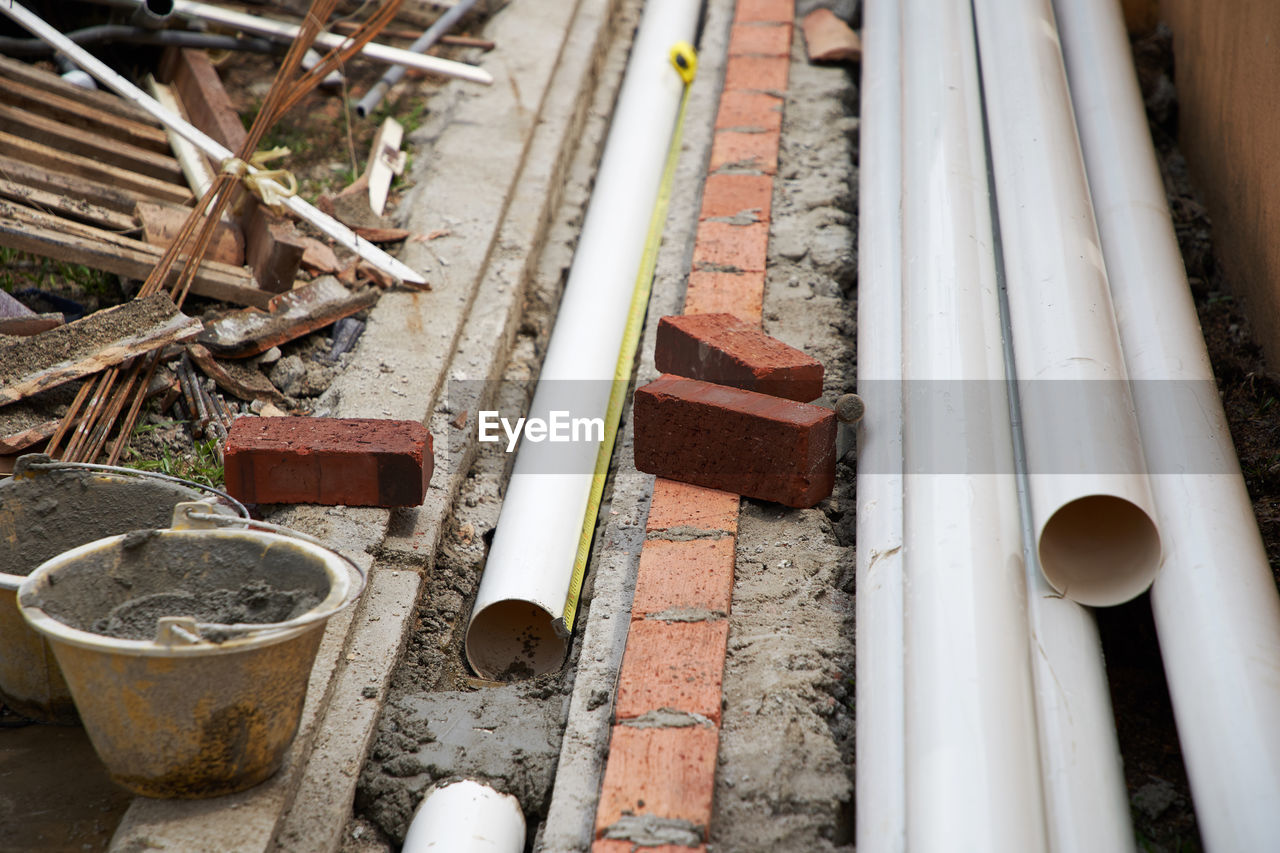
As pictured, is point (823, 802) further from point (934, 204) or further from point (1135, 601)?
point (934, 204)

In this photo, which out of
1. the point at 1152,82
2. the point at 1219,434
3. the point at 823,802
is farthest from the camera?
the point at 1152,82

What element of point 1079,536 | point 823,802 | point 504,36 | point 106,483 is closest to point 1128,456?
point 1079,536

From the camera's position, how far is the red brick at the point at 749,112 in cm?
425

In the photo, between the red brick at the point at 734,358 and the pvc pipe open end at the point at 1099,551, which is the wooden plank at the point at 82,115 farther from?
the pvc pipe open end at the point at 1099,551

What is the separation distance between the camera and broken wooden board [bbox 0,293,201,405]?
9.20 feet

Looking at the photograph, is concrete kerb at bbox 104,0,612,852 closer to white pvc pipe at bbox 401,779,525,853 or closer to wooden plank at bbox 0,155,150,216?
white pvc pipe at bbox 401,779,525,853

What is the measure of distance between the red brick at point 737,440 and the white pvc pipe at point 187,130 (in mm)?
1308

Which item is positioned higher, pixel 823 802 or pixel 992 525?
pixel 992 525

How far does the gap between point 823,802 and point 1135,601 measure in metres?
0.90

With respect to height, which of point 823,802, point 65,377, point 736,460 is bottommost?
point 823,802

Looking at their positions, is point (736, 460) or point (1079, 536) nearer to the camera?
point (1079, 536)

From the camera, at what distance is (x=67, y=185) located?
362 centimetres

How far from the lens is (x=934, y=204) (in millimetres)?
2980

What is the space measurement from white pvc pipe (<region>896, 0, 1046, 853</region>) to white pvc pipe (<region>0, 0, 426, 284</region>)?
173cm
